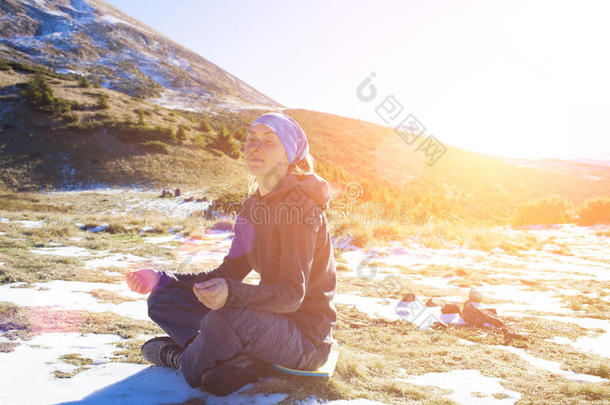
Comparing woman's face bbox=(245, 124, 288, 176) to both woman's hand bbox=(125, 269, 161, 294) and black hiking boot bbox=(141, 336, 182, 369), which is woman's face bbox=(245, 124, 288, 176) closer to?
woman's hand bbox=(125, 269, 161, 294)

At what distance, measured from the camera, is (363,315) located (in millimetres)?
3553

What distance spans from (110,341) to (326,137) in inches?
1508

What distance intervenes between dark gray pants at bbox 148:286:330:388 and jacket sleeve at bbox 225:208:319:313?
106 mm

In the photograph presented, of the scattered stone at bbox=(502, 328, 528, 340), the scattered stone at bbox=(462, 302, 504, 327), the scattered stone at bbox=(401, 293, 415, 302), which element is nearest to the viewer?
the scattered stone at bbox=(502, 328, 528, 340)

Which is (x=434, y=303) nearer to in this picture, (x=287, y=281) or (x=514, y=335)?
(x=514, y=335)

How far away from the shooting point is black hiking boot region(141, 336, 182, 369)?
191 cm

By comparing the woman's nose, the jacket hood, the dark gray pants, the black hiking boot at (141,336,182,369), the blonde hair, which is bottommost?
the black hiking boot at (141,336,182,369)

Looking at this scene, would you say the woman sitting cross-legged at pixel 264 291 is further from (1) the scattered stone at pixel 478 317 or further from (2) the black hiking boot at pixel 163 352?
(1) the scattered stone at pixel 478 317

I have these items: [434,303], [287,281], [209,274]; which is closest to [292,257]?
[287,281]

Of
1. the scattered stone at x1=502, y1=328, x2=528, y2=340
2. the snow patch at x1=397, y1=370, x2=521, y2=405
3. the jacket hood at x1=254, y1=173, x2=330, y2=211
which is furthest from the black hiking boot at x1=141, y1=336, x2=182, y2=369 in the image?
the scattered stone at x1=502, y1=328, x2=528, y2=340

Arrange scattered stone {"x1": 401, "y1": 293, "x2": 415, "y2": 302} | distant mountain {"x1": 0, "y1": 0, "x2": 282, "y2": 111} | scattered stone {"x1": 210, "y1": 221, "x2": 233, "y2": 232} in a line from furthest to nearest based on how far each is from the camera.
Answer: distant mountain {"x1": 0, "y1": 0, "x2": 282, "y2": 111}
scattered stone {"x1": 210, "y1": 221, "x2": 233, "y2": 232}
scattered stone {"x1": 401, "y1": 293, "x2": 415, "y2": 302}

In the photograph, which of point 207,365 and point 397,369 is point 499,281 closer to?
point 397,369

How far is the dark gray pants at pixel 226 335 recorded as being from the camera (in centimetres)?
157

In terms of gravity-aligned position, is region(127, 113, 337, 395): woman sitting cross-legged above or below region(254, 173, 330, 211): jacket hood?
below
